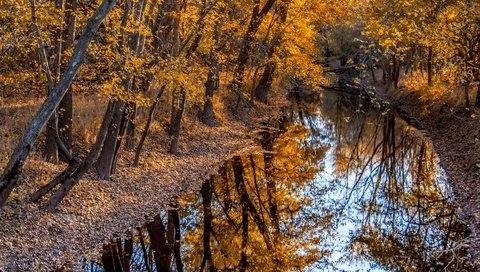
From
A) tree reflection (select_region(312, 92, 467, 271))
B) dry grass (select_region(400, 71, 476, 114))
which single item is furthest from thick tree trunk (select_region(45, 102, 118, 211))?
dry grass (select_region(400, 71, 476, 114))

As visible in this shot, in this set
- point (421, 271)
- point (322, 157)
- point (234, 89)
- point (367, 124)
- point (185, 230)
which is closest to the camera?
point (421, 271)

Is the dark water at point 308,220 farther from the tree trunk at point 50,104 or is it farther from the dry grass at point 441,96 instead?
the dry grass at point 441,96

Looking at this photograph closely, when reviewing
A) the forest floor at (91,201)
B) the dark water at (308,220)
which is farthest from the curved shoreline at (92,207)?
the dark water at (308,220)

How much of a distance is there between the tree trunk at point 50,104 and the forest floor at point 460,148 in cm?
968

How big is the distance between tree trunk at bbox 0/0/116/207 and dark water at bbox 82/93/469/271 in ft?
8.32

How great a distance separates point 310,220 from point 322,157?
9629mm

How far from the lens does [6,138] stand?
14.9 metres

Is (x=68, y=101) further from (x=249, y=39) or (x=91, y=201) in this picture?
(x=249, y=39)

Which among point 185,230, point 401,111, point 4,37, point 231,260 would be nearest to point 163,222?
point 185,230

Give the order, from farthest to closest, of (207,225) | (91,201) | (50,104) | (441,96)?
1. (441,96)
2. (207,225)
3. (91,201)
4. (50,104)

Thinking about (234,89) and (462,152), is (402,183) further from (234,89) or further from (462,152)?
(234,89)

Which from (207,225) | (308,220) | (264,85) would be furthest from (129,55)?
(264,85)

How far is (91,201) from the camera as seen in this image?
1364 centimetres

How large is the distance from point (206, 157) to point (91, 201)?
315 inches
